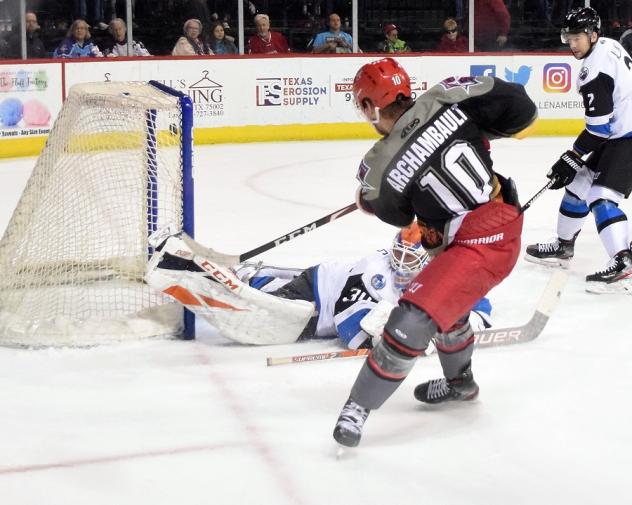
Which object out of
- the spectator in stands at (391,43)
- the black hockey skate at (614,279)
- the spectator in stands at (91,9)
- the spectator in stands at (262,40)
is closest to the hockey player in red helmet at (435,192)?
the black hockey skate at (614,279)

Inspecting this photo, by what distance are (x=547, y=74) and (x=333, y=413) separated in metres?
6.81

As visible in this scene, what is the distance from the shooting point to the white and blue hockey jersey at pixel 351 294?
3.53m

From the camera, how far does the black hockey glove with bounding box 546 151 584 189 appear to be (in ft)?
14.7

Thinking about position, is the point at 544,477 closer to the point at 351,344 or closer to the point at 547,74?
the point at 351,344

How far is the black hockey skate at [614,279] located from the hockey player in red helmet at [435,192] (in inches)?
69.6

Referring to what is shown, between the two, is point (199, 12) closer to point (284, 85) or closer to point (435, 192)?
point (284, 85)

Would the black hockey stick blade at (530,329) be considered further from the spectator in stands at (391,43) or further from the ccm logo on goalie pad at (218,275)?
the spectator in stands at (391,43)

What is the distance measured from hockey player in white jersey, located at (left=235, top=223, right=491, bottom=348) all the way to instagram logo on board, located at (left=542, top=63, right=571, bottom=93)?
5943mm

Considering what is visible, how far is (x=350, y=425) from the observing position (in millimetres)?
2682

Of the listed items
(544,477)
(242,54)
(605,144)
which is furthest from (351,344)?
(242,54)

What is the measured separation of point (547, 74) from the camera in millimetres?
9289

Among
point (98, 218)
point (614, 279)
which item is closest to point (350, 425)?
point (98, 218)

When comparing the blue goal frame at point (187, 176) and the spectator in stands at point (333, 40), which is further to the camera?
the spectator in stands at point (333, 40)

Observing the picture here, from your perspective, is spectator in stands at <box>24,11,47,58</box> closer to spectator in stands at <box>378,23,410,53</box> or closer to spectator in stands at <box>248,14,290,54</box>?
spectator in stands at <box>248,14,290,54</box>
